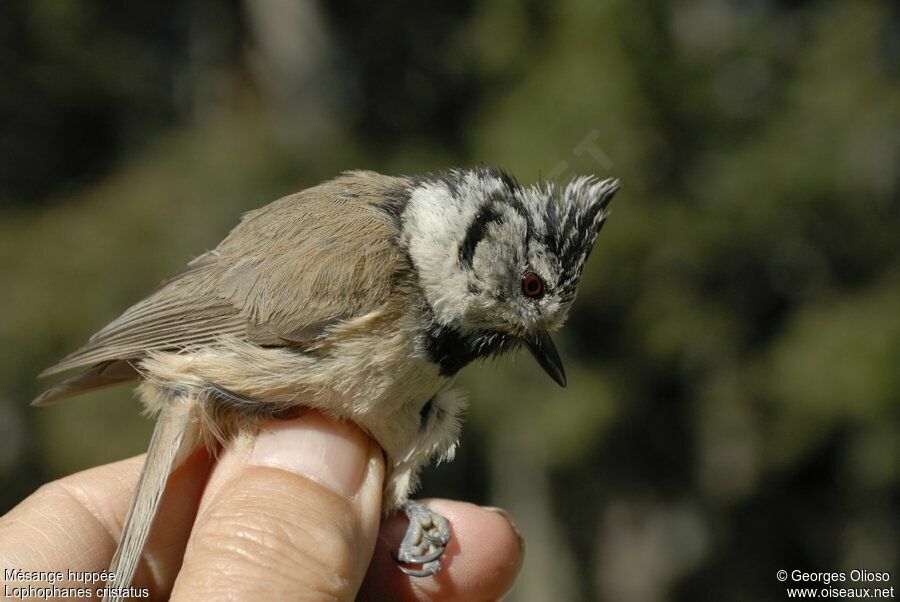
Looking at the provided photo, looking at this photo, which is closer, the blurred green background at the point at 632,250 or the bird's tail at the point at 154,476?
the bird's tail at the point at 154,476

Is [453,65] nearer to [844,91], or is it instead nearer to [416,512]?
[844,91]

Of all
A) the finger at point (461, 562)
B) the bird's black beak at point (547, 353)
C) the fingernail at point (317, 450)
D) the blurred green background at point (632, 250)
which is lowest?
the finger at point (461, 562)

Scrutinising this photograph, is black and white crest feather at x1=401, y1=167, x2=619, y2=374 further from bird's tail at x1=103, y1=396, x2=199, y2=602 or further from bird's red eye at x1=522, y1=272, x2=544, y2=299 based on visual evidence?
bird's tail at x1=103, y1=396, x2=199, y2=602

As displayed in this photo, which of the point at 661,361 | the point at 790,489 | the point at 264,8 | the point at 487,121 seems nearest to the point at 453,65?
the point at 487,121

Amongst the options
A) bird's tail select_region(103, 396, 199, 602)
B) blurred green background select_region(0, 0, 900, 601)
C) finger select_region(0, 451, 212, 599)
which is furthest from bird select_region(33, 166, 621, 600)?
blurred green background select_region(0, 0, 900, 601)

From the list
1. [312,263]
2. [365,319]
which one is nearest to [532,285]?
[365,319]

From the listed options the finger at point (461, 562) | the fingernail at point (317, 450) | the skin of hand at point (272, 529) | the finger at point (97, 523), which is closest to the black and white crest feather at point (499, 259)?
the fingernail at point (317, 450)

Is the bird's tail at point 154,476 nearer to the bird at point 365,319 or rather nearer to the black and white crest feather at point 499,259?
the bird at point 365,319
